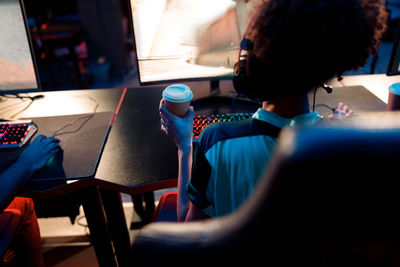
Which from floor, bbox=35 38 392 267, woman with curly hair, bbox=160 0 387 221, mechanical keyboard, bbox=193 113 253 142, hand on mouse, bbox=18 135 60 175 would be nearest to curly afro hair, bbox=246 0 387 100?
woman with curly hair, bbox=160 0 387 221

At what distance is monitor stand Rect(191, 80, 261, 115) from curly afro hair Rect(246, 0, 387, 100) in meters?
0.72

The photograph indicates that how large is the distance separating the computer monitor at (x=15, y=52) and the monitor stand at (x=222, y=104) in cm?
74

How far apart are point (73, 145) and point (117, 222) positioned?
345mm

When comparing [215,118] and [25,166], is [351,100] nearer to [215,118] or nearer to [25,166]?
[215,118]

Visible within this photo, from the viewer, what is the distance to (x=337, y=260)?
1.12 feet

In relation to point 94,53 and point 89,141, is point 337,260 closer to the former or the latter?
point 89,141

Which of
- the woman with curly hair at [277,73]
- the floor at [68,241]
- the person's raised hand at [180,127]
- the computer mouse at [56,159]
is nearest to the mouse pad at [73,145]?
the computer mouse at [56,159]

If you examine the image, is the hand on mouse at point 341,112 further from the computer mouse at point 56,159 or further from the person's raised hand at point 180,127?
the computer mouse at point 56,159

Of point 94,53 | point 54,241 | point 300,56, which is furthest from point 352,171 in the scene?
point 94,53

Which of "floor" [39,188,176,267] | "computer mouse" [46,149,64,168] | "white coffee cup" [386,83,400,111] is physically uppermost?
"white coffee cup" [386,83,400,111]

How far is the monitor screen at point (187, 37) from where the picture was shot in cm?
127

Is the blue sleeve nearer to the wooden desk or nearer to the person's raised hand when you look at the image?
the person's raised hand

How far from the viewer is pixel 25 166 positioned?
3.33ft

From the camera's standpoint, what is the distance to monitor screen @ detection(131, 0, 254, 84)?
127cm
